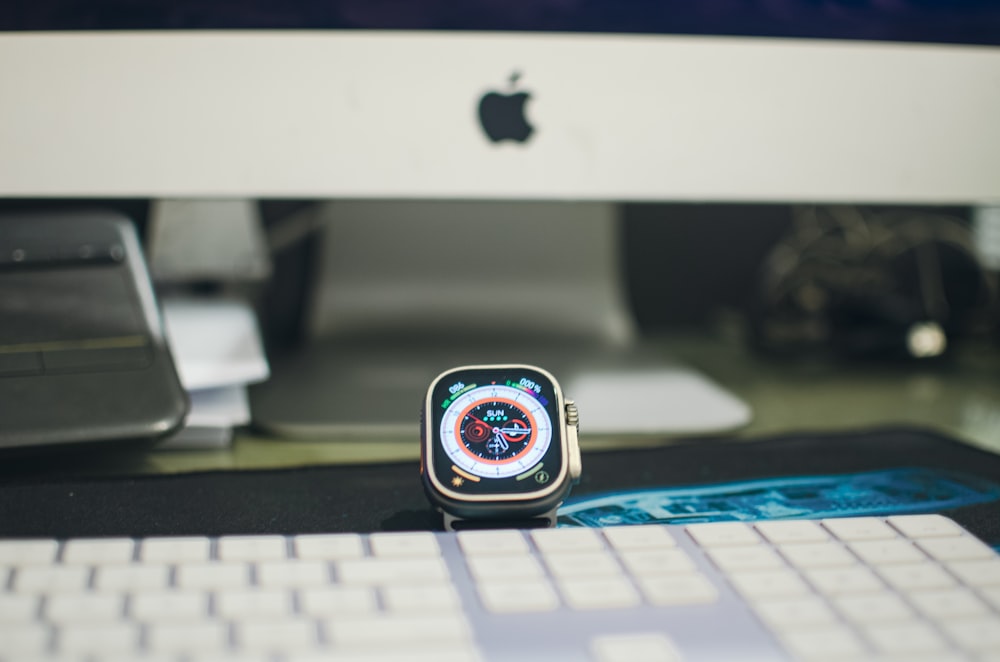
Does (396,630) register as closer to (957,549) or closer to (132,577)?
(132,577)

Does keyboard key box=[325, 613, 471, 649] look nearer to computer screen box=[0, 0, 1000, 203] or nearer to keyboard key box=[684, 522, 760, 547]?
keyboard key box=[684, 522, 760, 547]

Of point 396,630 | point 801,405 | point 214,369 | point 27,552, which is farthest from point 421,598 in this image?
point 801,405

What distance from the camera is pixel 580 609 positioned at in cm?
24

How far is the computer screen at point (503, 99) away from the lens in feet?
1.44

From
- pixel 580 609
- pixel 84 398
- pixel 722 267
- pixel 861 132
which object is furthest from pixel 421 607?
pixel 722 267

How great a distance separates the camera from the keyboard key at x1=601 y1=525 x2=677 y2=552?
0.28m

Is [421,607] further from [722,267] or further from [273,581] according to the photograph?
[722,267]

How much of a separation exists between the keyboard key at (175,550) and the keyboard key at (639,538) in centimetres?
14

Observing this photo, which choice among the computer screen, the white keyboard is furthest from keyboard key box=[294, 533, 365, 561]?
the computer screen

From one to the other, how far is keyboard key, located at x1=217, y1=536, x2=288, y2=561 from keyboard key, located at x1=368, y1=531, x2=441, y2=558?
30mm

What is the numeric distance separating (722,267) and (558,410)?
23.1 inches

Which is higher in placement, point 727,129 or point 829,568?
point 727,129

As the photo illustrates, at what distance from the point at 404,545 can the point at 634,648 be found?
0.09 metres

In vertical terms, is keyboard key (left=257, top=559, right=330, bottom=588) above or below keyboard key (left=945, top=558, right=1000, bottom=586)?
above
